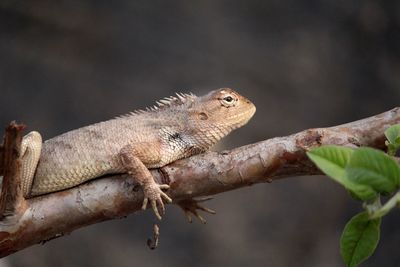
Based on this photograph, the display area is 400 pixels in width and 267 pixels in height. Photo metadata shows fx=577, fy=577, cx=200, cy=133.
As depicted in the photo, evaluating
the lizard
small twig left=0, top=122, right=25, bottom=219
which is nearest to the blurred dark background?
the lizard

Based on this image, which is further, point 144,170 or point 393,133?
point 144,170

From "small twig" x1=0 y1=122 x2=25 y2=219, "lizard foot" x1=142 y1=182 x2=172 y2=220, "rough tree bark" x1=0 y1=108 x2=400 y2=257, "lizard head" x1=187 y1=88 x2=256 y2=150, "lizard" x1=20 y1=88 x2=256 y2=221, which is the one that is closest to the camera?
"small twig" x1=0 y1=122 x2=25 y2=219

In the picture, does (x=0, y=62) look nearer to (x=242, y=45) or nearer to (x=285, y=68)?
(x=242, y=45)

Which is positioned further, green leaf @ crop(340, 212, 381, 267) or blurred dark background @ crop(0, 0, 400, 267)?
blurred dark background @ crop(0, 0, 400, 267)

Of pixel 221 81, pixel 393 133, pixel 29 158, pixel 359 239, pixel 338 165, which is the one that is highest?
pixel 338 165

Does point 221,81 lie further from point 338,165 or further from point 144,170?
point 338,165

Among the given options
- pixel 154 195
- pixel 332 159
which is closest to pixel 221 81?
pixel 154 195

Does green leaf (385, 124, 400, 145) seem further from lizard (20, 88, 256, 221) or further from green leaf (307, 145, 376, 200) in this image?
lizard (20, 88, 256, 221)

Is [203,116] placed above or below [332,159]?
below
